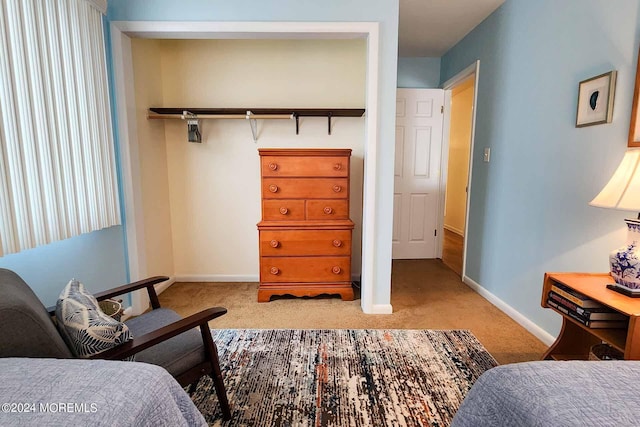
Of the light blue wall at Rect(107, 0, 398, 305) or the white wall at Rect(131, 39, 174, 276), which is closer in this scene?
the light blue wall at Rect(107, 0, 398, 305)

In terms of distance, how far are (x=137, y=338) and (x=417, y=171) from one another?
3501 millimetres

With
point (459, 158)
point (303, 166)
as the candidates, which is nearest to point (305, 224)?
point (303, 166)

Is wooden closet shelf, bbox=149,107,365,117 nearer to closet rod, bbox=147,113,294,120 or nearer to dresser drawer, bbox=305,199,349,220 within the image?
closet rod, bbox=147,113,294,120

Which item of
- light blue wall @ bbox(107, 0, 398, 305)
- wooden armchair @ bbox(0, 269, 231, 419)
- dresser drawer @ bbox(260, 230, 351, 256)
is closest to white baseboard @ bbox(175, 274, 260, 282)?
dresser drawer @ bbox(260, 230, 351, 256)

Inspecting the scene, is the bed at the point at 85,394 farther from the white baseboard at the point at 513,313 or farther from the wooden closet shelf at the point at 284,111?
the wooden closet shelf at the point at 284,111

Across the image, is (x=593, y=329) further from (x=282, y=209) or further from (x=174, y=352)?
(x=282, y=209)

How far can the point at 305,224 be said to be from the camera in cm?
275

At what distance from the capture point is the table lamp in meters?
1.30

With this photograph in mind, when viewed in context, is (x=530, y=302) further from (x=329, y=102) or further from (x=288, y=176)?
(x=329, y=102)

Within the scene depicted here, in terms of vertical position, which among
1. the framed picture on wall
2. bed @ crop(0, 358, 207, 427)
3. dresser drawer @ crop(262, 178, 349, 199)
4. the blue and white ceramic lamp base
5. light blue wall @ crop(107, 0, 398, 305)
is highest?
light blue wall @ crop(107, 0, 398, 305)

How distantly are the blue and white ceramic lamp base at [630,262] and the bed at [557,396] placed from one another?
65cm

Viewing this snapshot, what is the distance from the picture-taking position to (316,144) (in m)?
3.13

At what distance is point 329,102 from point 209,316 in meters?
2.42

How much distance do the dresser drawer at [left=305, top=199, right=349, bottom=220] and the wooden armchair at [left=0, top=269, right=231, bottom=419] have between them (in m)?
1.39
